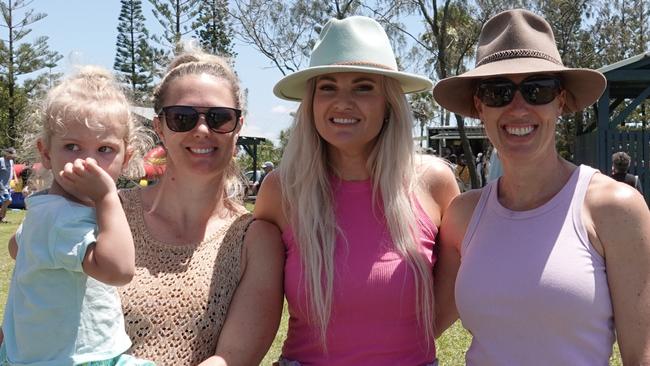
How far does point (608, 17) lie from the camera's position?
34094 millimetres

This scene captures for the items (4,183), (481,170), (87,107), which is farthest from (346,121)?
(481,170)

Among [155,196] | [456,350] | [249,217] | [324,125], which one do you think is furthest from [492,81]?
[456,350]

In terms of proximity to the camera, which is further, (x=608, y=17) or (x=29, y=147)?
(x=608, y=17)

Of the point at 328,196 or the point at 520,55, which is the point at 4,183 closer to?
the point at 328,196

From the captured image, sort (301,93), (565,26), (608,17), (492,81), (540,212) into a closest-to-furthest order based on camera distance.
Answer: (540,212) < (492,81) < (301,93) < (565,26) < (608,17)

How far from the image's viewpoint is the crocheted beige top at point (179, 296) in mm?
2555

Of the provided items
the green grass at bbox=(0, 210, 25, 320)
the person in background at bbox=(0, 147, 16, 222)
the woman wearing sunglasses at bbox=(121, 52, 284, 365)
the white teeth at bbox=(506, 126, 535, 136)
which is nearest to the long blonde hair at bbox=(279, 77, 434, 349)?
the woman wearing sunglasses at bbox=(121, 52, 284, 365)

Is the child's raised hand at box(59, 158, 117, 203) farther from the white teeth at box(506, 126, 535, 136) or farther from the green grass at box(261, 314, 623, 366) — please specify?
the green grass at box(261, 314, 623, 366)

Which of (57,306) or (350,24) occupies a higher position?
(350,24)

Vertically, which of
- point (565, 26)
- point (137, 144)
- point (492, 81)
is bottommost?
point (137, 144)

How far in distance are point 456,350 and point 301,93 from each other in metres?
3.57

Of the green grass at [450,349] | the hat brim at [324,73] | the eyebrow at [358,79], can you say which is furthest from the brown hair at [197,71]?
the green grass at [450,349]

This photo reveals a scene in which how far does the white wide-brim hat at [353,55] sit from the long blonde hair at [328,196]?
0.09m

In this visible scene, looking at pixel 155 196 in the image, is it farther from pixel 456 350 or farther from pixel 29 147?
pixel 456 350
